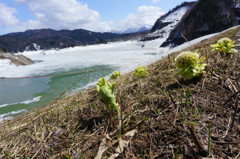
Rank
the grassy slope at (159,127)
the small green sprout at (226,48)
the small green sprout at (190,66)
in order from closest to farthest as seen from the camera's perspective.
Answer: the grassy slope at (159,127)
the small green sprout at (190,66)
the small green sprout at (226,48)

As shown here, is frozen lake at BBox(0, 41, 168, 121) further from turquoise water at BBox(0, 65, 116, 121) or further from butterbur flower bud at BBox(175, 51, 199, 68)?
butterbur flower bud at BBox(175, 51, 199, 68)

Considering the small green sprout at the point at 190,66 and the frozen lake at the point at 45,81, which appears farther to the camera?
the frozen lake at the point at 45,81

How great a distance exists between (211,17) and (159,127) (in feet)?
82.4

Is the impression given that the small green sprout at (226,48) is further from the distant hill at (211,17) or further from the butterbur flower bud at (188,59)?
the distant hill at (211,17)

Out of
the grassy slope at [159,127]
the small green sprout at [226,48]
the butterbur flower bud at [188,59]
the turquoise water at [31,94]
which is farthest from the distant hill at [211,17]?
the grassy slope at [159,127]

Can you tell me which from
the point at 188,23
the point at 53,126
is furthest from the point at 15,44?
the point at 53,126

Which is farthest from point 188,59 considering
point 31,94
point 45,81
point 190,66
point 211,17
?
point 211,17

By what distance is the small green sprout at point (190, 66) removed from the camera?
4.41ft

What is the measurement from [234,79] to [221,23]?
2298cm

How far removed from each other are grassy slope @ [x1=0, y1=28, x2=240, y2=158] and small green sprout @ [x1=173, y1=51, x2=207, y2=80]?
0.37 feet

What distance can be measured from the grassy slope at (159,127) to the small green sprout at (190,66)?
0.11 metres

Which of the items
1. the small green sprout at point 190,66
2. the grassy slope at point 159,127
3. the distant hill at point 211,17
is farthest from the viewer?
the distant hill at point 211,17

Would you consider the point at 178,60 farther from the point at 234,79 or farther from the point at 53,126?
the point at 53,126

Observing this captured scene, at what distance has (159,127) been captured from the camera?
0.99 m
